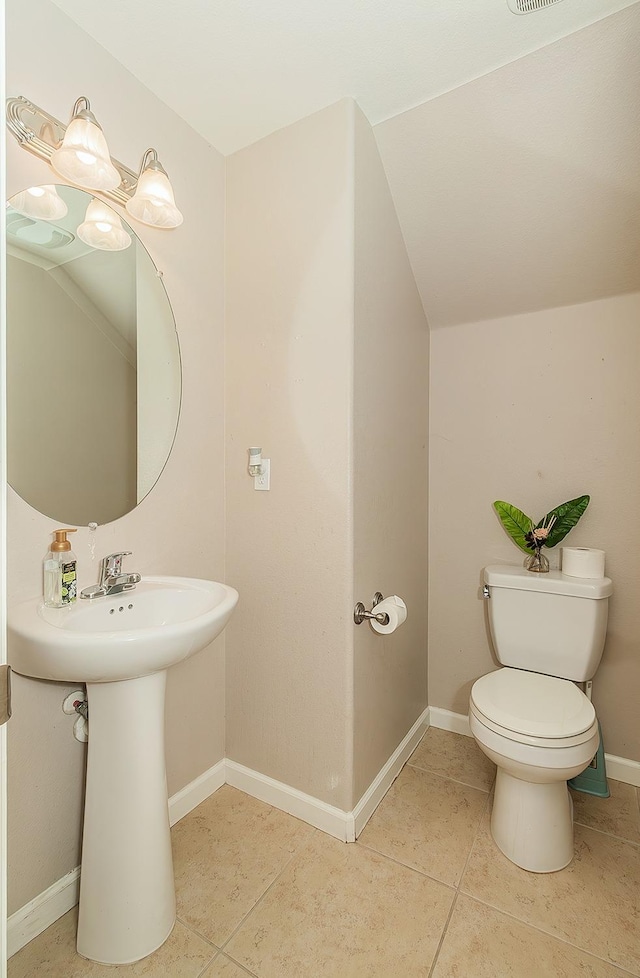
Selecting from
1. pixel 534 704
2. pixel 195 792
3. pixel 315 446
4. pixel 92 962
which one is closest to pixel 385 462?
pixel 315 446

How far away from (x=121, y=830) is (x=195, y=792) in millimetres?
607

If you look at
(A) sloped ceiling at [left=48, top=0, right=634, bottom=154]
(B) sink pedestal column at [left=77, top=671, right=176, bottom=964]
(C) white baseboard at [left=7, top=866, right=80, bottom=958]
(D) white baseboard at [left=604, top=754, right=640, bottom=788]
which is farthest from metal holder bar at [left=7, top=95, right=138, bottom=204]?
(D) white baseboard at [left=604, top=754, right=640, bottom=788]

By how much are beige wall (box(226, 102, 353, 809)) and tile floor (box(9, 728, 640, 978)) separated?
0.21 meters

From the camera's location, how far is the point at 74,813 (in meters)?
1.36

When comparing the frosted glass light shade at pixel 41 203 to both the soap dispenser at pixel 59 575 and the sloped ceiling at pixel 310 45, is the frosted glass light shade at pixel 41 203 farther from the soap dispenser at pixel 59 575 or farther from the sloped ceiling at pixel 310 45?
the soap dispenser at pixel 59 575

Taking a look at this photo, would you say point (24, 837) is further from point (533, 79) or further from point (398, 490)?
point (533, 79)

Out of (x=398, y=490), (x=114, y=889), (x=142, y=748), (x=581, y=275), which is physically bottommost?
(x=114, y=889)

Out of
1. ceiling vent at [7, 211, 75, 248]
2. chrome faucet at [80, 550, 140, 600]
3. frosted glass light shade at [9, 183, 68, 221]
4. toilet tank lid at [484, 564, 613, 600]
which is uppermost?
frosted glass light shade at [9, 183, 68, 221]

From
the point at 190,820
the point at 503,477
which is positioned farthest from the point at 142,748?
the point at 503,477

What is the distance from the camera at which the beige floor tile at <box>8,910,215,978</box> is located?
116 cm

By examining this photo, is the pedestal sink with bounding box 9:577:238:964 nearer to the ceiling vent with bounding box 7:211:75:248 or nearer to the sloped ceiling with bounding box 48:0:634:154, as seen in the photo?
the ceiling vent with bounding box 7:211:75:248

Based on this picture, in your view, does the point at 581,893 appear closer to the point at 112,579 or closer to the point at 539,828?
the point at 539,828

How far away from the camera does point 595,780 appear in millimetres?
1853

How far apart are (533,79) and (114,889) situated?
8.20ft
